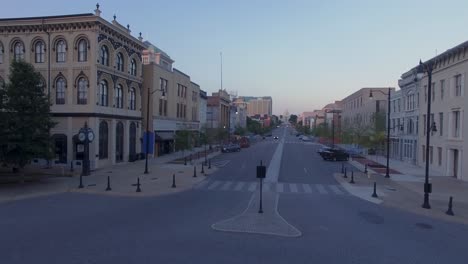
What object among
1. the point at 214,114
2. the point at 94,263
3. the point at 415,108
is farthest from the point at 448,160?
the point at 214,114

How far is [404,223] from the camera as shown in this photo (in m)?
13.9

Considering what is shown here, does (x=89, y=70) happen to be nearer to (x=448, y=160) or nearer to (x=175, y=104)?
(x=175, y=104)

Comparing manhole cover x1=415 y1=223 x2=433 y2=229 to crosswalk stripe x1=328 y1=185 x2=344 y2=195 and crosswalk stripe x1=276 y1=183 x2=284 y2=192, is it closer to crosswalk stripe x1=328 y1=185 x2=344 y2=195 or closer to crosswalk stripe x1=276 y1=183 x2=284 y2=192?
crosswalk stripe x1=328 y1=185 x2=344 y2=195

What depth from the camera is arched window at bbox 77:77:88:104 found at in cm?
3088

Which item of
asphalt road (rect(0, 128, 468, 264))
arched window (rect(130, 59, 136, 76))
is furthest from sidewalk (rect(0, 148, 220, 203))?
arched window (rect(130, 59, 136, 76))

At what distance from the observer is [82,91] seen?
3098cm

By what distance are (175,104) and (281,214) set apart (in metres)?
37.7

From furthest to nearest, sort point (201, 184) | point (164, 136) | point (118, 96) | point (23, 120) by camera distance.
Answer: point (164, 136) < point (118, 96) < point (201, 184) < point (23, 120)

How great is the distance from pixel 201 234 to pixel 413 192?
632 inches

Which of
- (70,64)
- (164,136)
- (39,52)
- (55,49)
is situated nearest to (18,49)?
(39,52)

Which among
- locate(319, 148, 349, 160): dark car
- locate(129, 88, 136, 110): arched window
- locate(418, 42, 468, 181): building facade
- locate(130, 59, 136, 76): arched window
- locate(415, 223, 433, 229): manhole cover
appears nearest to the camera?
locate(415, 223, 433, 229): manhole cover

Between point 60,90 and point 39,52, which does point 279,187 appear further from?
point 39,52

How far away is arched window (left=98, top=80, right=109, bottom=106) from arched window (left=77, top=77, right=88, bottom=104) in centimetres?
120

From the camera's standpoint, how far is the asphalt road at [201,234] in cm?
933
